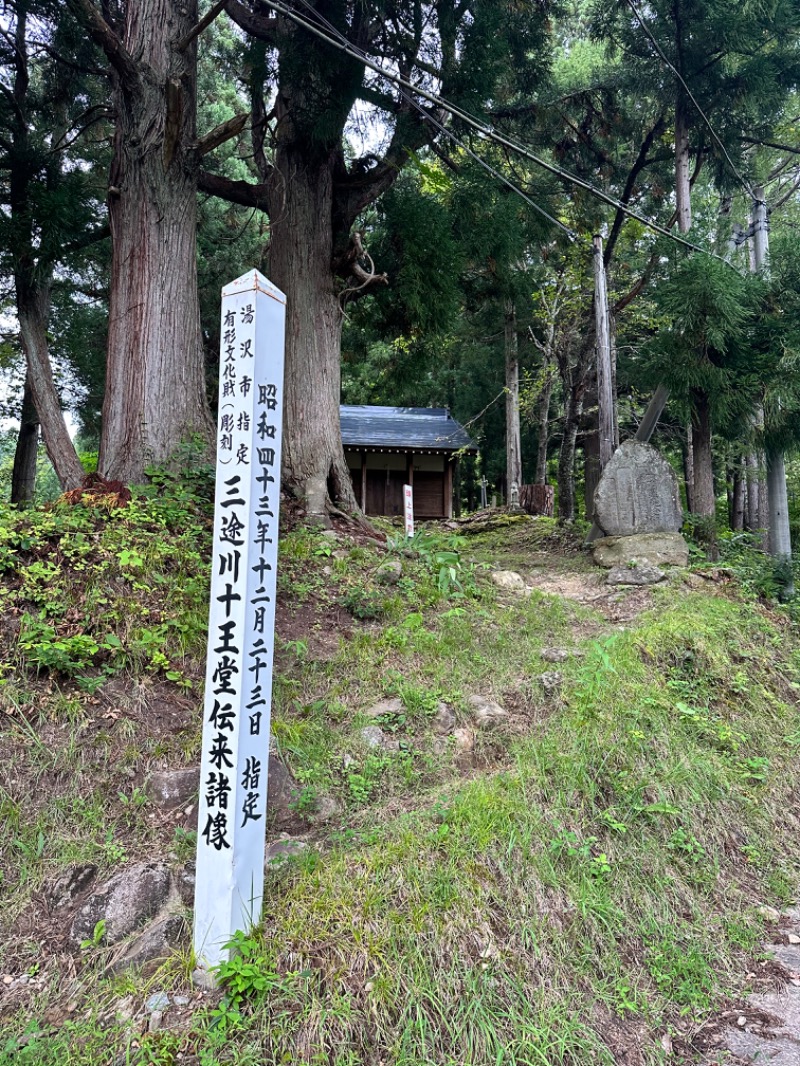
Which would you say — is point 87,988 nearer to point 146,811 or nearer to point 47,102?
point 146,811

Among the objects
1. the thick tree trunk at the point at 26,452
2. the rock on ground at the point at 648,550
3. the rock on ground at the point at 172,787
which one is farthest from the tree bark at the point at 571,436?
the rock on ground at the point at 172,787

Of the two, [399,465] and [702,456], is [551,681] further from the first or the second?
[399,465]

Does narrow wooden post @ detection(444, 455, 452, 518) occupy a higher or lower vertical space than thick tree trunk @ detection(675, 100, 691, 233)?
lower

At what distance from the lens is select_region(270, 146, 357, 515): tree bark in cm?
627

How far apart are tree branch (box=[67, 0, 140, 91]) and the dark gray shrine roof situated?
11.8 m

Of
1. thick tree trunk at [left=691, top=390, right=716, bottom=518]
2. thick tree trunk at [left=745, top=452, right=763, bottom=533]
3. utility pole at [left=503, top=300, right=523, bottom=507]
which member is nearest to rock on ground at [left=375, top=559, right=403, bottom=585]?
thick tree trunk at [left=691, top=390, right=716, bottom=518]

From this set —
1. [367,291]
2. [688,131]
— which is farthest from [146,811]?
[688,131]

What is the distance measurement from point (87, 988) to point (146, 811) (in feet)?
2.34

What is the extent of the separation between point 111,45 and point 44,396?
9.69 ft

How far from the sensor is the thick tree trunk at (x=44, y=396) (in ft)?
19.1

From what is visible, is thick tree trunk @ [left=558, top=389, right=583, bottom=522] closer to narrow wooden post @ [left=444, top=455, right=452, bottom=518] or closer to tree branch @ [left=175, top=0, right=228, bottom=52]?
narrow wooden post @ [left=444, top=455, right=452, bottom=518]

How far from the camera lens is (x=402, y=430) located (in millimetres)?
18781

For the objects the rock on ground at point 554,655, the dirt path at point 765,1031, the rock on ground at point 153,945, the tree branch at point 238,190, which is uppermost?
the tree branch at point 238,190

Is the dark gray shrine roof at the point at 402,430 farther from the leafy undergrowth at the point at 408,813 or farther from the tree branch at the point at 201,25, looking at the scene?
the leafy undergrowth at the point at 408,813
